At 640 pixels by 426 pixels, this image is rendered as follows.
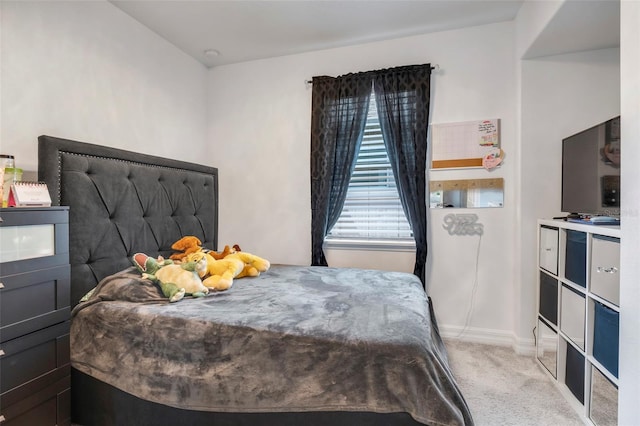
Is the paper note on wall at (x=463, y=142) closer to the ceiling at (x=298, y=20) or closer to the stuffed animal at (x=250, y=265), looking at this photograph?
the ceiling at (x=298, y=20)

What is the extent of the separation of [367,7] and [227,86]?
64.6 inches

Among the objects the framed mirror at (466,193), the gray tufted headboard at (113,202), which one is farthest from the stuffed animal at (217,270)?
the framed mirror at (466,193)

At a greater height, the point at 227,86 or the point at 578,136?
the point at 227,86

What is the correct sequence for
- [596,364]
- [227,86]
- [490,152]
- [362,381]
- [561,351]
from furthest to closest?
[227,86], [490,152], [561,351], [596,364], [362,381]

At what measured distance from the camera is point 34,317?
132 centimetres

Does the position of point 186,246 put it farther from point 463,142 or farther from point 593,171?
point 593,171

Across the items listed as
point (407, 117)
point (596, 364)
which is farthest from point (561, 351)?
Answer: point (407, 117)

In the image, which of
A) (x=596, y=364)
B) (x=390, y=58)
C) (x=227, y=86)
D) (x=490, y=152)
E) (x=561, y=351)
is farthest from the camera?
(x=227, y=86)

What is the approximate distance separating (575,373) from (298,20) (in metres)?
3.02

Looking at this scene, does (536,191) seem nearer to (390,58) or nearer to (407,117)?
(407,117)

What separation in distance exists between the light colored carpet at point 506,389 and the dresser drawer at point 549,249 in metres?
0.72

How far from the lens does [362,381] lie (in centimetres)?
115

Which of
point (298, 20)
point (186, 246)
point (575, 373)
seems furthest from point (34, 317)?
point (575, 373)

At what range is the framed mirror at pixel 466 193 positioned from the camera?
249cm
